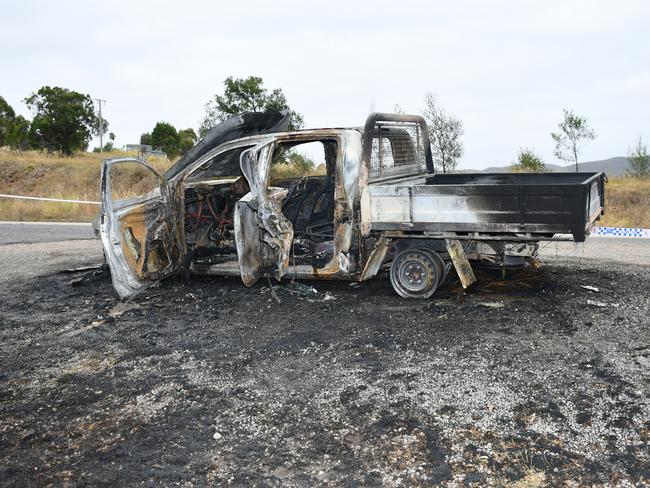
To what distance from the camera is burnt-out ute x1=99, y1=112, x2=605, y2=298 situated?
5551 millimetres

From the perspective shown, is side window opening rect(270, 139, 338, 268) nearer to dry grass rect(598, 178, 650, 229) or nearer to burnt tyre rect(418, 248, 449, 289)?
burnt tyre rect(418, 248, 449, 289)

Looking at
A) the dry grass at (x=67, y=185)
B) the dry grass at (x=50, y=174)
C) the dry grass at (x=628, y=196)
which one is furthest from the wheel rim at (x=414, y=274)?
the dry grass at (x=50, y=174)

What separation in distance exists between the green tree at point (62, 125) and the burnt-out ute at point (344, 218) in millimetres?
37479

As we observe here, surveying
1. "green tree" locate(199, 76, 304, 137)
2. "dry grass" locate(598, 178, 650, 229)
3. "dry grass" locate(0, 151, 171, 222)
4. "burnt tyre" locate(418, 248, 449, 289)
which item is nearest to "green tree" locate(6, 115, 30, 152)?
"dry grass" locate(0, 151, 171, 222)

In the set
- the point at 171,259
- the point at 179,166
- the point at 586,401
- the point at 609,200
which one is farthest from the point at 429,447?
the point at 609,200

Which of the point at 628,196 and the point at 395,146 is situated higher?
the point at 395,146

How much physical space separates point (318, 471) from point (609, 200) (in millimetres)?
27580

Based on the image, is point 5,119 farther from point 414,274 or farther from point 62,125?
point 414,274

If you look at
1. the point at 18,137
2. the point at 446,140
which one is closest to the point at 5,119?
the point at 18,137

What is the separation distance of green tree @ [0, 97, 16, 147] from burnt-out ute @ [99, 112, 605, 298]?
4838 cm

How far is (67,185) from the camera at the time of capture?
103 feet

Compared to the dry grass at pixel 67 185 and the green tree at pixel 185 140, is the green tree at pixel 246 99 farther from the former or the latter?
the green tree at pixel 185 140

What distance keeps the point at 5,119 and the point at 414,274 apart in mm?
53772

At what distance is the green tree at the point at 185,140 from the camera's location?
138 ft
